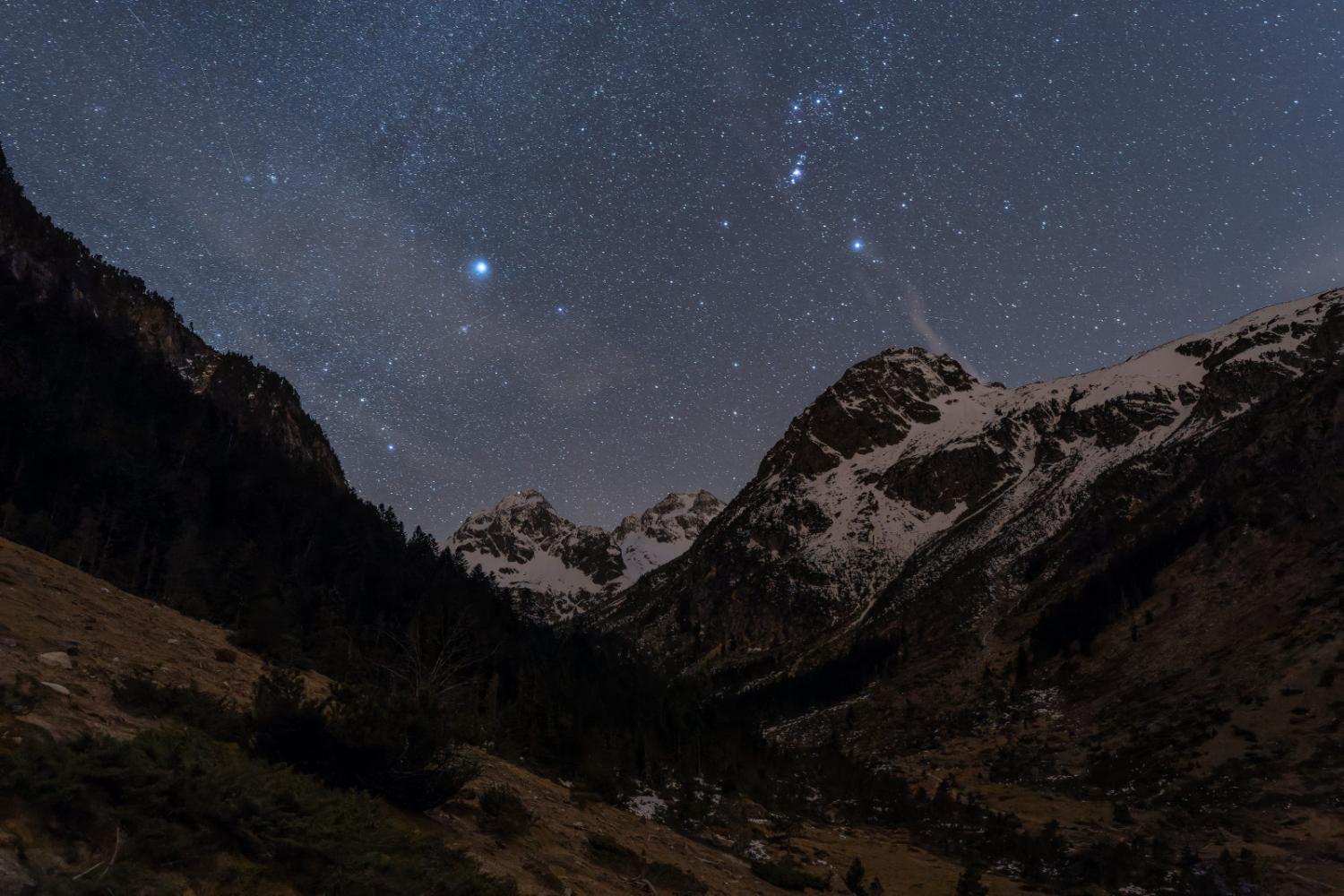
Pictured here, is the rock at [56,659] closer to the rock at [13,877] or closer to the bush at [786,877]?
the rock at [13,877]

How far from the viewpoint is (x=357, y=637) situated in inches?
2109

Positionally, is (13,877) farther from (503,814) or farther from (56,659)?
(503,814)

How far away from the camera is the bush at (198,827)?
531cm

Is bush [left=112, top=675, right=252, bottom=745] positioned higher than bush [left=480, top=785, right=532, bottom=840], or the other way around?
bush [left=112, top=675, right=252, bottom=745]

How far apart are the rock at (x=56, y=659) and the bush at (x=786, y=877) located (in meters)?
14.4

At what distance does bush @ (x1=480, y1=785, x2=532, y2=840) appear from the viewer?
11758 mm

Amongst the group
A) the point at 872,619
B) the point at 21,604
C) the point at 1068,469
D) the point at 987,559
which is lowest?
the point at 21,604

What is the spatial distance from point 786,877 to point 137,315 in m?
152

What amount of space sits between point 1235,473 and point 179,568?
117366 mm

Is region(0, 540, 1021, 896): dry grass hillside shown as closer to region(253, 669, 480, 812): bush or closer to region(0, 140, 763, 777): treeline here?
region(253, 669, 480, 812): bush

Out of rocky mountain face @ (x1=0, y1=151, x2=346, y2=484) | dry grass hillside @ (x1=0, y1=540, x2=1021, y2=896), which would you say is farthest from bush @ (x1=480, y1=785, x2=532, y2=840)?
rocky mountain face @ (x1=0, y1=151, x2=346, y2=484)

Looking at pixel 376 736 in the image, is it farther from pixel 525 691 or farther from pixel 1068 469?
pixel 1068 469

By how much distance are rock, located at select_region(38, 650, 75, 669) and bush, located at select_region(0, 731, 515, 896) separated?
333 centimetres

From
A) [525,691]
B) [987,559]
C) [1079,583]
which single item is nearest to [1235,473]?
[1079,583]
